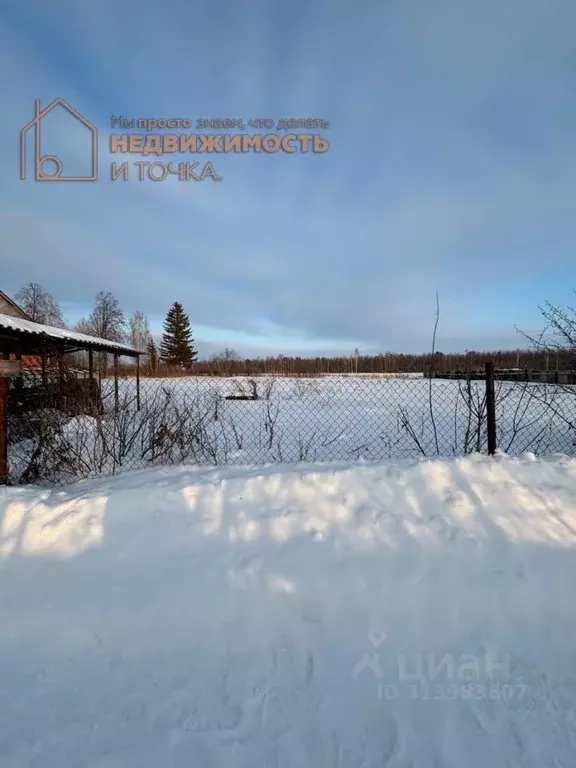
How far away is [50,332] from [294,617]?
10838 mm

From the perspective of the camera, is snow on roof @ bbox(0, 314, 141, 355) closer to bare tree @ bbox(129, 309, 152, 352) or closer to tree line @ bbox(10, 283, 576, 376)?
tree line @ bbox(10, 283, 576, 376)

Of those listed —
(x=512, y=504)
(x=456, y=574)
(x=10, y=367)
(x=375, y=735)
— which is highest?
(x=10, y=367)

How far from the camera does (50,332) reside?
34.3 ft

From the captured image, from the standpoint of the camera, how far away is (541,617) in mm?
2197

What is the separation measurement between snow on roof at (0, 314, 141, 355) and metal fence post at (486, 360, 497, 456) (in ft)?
26.6

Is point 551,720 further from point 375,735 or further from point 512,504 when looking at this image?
point 512,504

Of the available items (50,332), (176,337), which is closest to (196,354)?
(176,337)

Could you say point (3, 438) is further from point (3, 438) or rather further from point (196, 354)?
point (196, 354)

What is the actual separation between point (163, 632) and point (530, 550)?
2.40m

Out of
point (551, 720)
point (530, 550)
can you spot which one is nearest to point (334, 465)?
point (530, 550)

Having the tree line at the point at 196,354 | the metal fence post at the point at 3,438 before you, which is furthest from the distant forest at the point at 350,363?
the metal fence post at the point at 3,438

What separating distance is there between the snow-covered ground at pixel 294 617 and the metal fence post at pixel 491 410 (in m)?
0.31

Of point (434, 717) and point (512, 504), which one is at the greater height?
point (512, 504)

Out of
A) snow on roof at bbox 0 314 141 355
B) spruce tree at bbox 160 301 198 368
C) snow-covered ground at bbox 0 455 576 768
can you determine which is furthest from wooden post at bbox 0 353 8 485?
spruce tree at bbox 160 301 198 368
